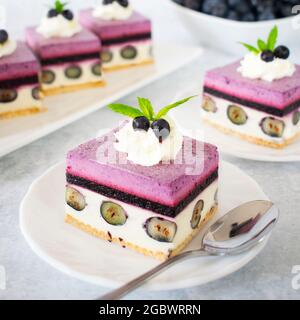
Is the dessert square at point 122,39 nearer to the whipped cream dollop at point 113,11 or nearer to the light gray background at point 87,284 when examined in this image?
the whipped cream dollop at point 113,11

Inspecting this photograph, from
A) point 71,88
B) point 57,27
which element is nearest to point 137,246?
point 71,88

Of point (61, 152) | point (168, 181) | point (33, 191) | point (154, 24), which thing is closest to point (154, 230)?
point (168, 181)

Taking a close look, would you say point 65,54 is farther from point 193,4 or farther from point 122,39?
point 193,4

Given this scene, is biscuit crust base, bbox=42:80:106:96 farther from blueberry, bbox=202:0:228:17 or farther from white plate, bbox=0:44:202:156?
blueberry, bbox=202:0:228:17

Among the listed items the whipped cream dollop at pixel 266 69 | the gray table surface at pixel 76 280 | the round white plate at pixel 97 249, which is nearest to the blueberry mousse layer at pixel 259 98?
the whipped cream dollop at pixel 266 69

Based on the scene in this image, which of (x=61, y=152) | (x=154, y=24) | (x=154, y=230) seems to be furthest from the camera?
(x=154, y=24)

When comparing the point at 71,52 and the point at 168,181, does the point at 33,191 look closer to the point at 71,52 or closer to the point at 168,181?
the point at 168,181

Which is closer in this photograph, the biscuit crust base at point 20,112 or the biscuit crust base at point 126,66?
the biscuit crust base at point 20,112
